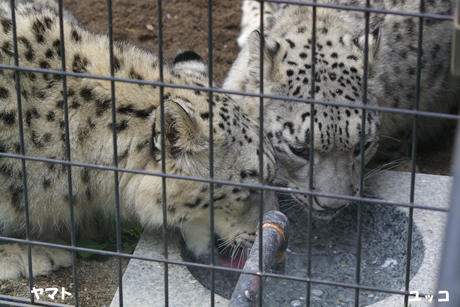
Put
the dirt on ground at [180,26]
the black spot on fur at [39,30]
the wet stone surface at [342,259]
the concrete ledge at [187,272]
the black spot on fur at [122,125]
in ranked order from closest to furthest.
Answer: the concrete ledge at [187,272] → the black spot on fur at [122,125] → the black spot on fur at [39,30] → the wet stone surface at [342,259] → the dirt on ground at [180,26]

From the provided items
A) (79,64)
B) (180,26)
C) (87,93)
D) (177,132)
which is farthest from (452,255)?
(180,26)

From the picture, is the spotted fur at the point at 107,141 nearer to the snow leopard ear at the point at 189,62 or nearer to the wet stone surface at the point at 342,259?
the snow leopard ear at the point at 189,62

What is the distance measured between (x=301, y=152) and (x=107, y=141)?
4.23 feet

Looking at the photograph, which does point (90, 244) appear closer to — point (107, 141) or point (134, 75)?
point (107, 141)

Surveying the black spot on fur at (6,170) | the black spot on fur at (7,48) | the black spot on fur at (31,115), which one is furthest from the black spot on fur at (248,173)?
the black spot on fur at (7,48)

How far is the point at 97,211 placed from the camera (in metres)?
3.71

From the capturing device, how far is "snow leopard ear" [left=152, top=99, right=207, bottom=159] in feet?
9.89

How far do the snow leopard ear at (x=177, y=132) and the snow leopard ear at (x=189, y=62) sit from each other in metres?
0.78

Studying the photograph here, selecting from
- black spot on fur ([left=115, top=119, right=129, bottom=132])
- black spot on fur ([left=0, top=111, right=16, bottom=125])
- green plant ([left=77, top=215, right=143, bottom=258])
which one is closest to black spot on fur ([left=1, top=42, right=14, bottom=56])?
black spot on fur ([left=0, top=111, right=16, bottom=125])

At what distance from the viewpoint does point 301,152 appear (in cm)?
395

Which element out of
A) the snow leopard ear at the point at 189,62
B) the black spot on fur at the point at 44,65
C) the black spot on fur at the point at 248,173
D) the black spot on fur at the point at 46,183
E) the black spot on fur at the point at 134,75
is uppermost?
the snow leopard ear at the point at 189,62

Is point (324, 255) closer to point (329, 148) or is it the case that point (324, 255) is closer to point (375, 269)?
point (375, 269)

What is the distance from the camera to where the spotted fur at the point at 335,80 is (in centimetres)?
381

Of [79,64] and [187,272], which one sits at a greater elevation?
[79,64]
